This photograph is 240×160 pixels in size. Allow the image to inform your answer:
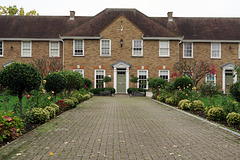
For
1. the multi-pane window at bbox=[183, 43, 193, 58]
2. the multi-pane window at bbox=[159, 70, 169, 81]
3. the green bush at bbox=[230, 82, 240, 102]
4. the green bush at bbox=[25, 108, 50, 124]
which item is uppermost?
the multi-pane window at bbox=[183, 43, 193, 58]

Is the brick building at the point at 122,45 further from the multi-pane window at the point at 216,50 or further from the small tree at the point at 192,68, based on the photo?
the small tree at the point at 192,68

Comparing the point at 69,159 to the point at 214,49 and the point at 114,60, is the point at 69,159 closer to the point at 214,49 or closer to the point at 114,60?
the point at 114,60

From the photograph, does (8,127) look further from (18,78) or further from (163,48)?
(163,48)

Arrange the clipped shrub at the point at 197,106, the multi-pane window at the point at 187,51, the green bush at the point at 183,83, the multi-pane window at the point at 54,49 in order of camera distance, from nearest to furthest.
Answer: the clipped shrub at the point at 197,106
the green bush at the point at 183,83
the multi-pane window at the point at 54,49
the multi-pane window at the point at 187,51

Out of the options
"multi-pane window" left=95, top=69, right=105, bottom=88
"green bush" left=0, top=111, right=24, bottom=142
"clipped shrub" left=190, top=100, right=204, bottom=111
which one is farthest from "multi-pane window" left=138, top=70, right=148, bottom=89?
"green bush" left=0, top=111, right=24, bottom=142

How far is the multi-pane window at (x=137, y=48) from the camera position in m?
26.3

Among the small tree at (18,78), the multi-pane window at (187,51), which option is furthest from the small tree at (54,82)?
the multi-pane window at (187,51)

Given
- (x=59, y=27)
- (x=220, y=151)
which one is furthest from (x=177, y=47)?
(x=220, y=151)

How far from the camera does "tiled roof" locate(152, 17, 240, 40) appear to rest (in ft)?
91.9

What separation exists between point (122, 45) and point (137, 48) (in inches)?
68.1

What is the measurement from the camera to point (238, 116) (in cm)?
774

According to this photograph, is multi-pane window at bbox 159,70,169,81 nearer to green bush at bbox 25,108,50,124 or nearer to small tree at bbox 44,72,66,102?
small tree at bbox 44,72,66,102

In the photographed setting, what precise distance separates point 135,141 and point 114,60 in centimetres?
2054

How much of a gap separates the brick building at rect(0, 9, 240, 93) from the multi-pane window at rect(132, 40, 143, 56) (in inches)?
3.9
